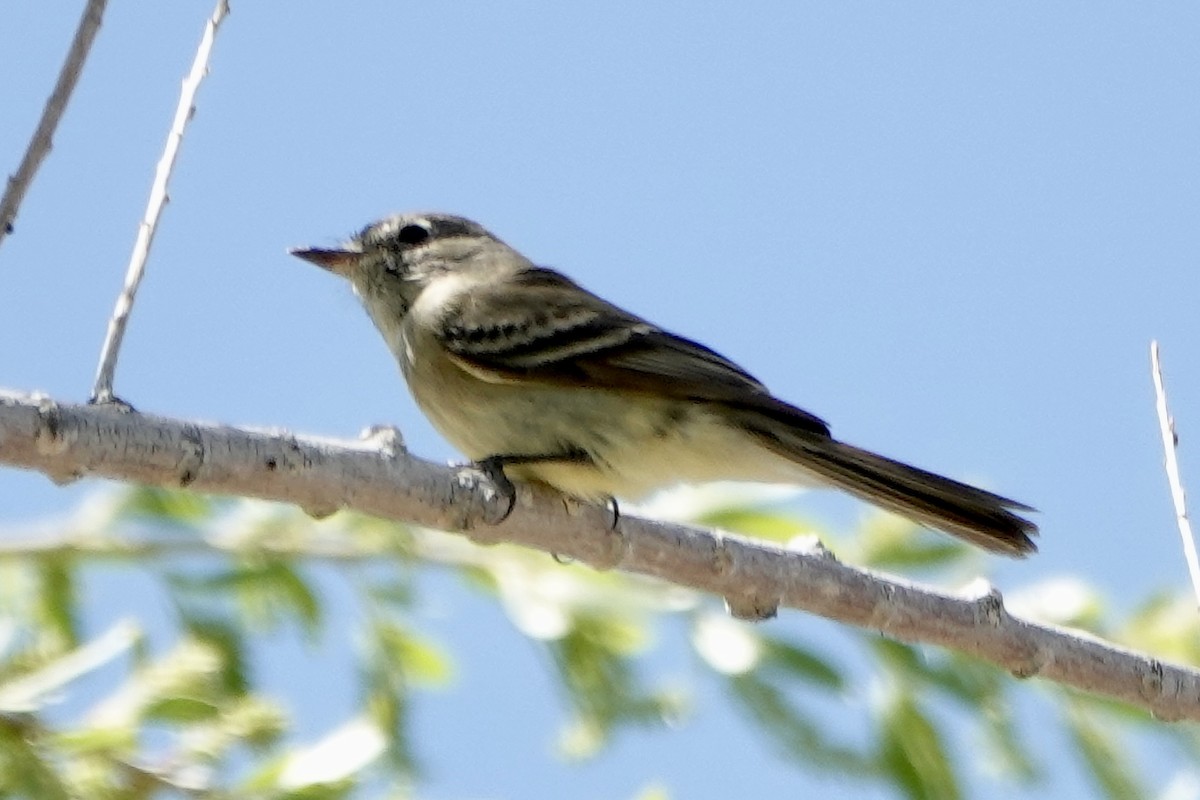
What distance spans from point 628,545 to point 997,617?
837 millimetres

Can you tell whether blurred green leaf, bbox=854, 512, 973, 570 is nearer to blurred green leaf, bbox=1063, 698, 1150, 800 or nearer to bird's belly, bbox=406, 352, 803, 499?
bird's belly, bbox=406, 352, 803, 499

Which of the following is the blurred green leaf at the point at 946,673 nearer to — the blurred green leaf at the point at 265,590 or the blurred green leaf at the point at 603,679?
the blurred green leaf at the point at 603,679

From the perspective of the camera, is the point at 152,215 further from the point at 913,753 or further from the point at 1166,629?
the point at 1166,629

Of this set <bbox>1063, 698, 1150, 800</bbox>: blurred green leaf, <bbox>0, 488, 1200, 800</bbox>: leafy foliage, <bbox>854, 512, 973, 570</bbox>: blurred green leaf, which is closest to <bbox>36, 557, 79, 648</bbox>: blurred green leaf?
<bbox>0, 488, 1200, 800</bbox>: leafy foliage

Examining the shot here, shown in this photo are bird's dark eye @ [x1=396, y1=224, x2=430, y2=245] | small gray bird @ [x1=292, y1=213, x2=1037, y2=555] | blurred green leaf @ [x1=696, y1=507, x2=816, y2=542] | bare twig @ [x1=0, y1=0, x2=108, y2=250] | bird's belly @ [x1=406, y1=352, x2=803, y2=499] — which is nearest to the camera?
bare twig @ [x1=0, y1=0, x2=108, y2=250]

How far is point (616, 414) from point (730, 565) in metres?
1.03

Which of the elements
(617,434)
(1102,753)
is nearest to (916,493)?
(617,434)

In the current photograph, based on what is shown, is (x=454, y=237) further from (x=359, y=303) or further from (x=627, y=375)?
(x=627, y=375)

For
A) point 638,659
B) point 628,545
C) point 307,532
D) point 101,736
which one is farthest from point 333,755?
point 638,659

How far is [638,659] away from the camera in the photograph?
5.18 m

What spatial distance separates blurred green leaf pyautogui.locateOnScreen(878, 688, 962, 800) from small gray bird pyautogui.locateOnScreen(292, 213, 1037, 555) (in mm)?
742

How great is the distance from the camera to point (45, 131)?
2982mm

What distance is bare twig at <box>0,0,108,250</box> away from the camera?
9.70ft

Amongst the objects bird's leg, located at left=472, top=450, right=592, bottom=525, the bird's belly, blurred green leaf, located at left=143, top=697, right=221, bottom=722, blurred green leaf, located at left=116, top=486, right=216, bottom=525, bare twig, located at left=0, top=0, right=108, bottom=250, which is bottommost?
blurred green leaf, located at left=143, top=697, right=221, bottom=722
